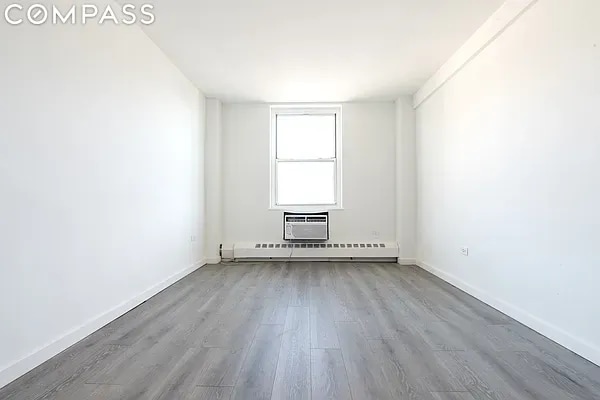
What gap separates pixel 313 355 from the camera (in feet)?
6.64

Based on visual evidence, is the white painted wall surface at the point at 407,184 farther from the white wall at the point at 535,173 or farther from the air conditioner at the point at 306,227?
the white wall at the point at 535,173

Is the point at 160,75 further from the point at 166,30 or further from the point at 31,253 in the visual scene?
the point at 31,253

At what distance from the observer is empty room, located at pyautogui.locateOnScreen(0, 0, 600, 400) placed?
1806 millimetres

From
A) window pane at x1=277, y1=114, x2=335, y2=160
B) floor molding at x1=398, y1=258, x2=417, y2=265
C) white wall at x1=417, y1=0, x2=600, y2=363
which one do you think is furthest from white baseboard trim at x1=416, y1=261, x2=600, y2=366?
window pane at x1=277, y1=114, x2=335, y2=160

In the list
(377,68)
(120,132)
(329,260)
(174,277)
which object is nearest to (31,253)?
(120,132)

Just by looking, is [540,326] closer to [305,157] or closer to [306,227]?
[306,227]

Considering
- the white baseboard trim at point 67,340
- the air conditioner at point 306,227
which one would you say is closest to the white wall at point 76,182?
the white baseboard trim at point 67,340

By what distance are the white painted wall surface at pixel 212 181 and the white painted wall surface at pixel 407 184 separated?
276 cm

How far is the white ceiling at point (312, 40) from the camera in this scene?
2.94 metres

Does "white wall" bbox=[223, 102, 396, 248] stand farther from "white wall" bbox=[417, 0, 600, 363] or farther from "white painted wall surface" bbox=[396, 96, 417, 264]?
"white wall" bbox=[417, 0, 600, 363]

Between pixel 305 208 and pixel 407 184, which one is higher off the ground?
pixel 407 184

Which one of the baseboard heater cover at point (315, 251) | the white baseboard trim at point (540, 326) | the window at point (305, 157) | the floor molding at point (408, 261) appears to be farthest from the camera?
the window at point (305, 157)

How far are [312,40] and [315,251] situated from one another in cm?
308

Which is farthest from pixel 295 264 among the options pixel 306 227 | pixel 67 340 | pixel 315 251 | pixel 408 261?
pixel 67 340
